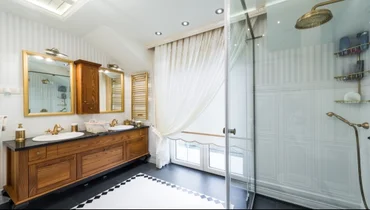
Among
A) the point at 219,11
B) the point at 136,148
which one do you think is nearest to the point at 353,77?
the point at 219,11

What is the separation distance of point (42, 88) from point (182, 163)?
2517 mm

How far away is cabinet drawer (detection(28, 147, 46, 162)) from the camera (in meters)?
1.72

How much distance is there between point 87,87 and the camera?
103 inches

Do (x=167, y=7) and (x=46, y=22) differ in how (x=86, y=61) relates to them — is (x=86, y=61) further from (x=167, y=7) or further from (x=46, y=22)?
(x=167, y=7)

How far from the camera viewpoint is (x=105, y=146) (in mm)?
2461

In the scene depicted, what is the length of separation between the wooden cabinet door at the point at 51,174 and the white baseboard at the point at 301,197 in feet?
7.77

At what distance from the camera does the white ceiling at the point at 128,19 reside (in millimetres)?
1890

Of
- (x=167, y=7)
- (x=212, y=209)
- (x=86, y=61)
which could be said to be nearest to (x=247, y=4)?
(x=167, y=7)

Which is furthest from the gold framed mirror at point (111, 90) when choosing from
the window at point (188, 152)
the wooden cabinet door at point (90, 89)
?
the window at point (188, 152)

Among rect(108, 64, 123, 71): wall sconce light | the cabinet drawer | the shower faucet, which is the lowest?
the cabinet drawer

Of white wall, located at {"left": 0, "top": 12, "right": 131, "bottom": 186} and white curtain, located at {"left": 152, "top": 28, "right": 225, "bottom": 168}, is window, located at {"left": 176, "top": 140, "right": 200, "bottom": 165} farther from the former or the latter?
white wall, located at {"left": 0, "top": 12, "right": 131, "bottom": 186}

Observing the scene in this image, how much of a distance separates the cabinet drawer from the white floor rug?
70cm

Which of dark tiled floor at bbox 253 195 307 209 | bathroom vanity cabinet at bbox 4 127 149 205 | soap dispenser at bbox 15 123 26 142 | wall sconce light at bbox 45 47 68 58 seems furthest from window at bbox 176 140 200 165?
wall sconce light at bbox 45 47 68 58

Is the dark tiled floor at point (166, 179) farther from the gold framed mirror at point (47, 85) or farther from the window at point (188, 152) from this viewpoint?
the gold framed mirror at point (47, 85)
